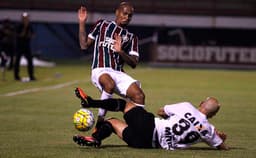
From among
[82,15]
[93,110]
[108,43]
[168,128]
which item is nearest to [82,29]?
[82,15]

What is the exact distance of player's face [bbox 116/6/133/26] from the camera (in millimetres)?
12273

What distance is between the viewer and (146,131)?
10.8 m

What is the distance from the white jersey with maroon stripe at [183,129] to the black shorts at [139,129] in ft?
0.40

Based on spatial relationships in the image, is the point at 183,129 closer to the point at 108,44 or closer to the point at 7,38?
the point at 108,44

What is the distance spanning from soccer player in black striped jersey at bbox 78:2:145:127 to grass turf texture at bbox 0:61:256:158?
2.71 ft

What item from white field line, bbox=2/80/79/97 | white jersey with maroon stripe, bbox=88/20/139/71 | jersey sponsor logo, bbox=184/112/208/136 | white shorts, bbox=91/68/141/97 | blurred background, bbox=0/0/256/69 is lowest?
blurred background, bbox=0/0/256/69

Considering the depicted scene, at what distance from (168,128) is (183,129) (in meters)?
0.21

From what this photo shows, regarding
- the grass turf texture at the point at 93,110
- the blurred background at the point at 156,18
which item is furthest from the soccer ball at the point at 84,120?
the blurred background at the point at 156,18

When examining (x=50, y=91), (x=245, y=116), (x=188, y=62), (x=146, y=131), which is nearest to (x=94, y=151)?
(x=146, y=131)

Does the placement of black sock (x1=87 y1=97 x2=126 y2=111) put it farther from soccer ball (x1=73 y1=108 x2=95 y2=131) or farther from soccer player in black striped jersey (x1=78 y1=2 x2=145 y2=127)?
soccer player in black striped jersey (x1=78 y1=2 x2=145 y2=127)

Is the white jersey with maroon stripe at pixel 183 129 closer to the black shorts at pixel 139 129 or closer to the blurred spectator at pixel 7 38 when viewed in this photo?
the black shorts at pixel 139 129

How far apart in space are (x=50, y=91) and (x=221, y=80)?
9395mm

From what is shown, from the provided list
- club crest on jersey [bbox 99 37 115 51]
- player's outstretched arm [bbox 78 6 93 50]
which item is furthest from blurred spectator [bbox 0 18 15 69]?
club crest on jersey [bbox 99 37 115 51]

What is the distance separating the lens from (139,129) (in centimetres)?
1084
